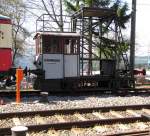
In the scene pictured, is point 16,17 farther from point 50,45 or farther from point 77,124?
point 77,124

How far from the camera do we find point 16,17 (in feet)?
131

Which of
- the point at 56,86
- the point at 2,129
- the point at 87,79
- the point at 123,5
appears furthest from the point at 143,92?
the point at 123,5

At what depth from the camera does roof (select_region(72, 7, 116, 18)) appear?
19.8 m

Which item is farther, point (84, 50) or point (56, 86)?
point (84, 50)

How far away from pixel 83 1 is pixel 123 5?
356 cm

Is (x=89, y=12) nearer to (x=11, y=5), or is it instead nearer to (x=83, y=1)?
(x=83, y=1)

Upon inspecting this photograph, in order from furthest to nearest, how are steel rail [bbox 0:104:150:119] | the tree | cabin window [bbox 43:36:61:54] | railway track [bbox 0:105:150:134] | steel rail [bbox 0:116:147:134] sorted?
the tree < cabin window [bbox 43:36:61:54] < steel rail [bbox 0:104:150:119] < railway track [bbox 0:105:150:134] < steel rail [bbox 0:116:147:134]

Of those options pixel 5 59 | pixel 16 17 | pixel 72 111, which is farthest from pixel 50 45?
pixel 16 17

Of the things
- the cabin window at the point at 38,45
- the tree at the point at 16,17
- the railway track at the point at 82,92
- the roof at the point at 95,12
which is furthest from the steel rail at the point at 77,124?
the tree at the point at 16,17

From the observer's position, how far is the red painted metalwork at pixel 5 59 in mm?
16375

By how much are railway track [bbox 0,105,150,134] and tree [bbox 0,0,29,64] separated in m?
26.7

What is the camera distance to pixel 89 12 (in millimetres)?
20250

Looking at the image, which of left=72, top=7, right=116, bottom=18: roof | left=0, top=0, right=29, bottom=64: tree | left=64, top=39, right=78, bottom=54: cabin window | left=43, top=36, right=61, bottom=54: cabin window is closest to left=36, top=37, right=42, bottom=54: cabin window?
left=43, top=36, right=61, bottom=54: cabin window

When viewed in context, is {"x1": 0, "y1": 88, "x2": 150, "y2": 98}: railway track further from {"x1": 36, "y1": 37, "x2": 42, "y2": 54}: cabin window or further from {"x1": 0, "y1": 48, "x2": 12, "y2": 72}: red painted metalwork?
{"x1": 36, "y1": 37, "x2": 42, "y2": 54}: cabin window
